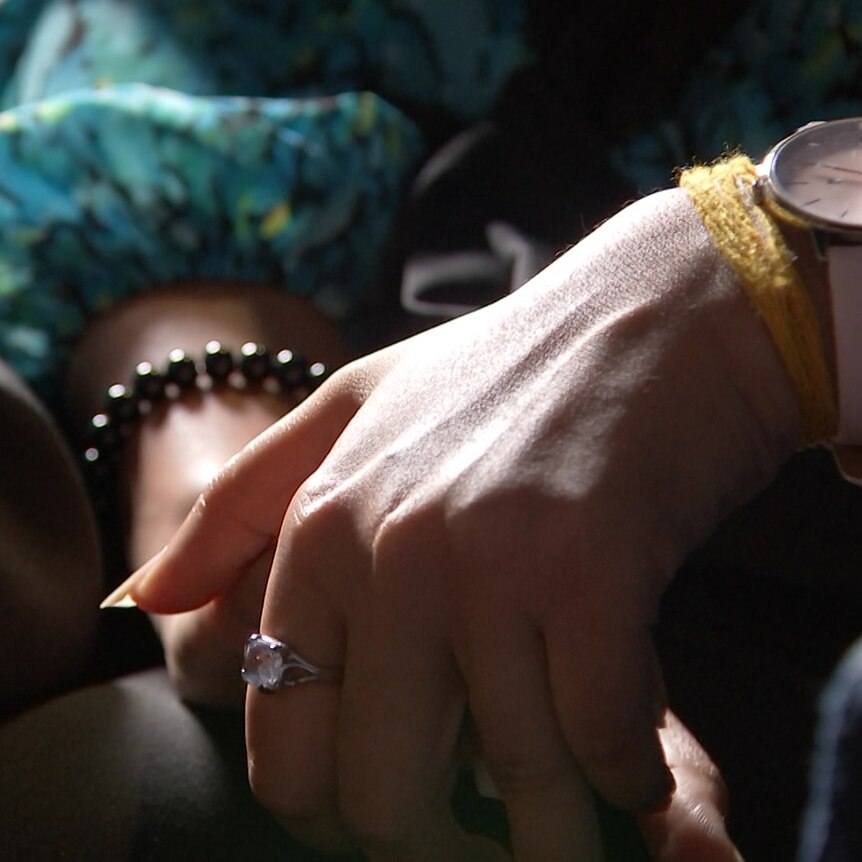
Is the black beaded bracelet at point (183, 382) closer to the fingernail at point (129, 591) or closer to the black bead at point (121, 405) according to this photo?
the black bead at point (121, 405)

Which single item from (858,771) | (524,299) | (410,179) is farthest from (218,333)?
(858,771)

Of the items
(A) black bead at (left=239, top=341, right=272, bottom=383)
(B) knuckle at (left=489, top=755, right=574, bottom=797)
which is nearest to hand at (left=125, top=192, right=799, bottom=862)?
(B) knuckle at (left=489, top=755, right=574, bottom=797)

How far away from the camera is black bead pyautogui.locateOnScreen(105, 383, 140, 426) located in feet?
2.35

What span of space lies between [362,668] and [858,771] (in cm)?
17

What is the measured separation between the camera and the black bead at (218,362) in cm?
72

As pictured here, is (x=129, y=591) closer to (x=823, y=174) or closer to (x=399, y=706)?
(x=399, y=706)

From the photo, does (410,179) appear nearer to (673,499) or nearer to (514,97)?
(514,97)

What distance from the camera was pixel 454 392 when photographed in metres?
0.46

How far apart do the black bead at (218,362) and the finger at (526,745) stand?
0.35 metres

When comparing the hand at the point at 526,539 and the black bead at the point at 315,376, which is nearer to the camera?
the hand at the point at 526,539

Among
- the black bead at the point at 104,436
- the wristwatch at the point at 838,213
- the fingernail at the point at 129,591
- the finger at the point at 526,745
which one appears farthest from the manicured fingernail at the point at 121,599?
the wristwatch at the point at 838,213

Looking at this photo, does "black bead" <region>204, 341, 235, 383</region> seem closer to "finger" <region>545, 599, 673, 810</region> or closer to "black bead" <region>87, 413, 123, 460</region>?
"black bead" <region>87, 413, 123, 460</region>

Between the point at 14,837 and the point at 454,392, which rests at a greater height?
the point at 454,392

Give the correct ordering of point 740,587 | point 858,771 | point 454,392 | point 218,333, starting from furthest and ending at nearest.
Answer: point 218,333 → point 740,587 → point 454,392 → point 858,771
